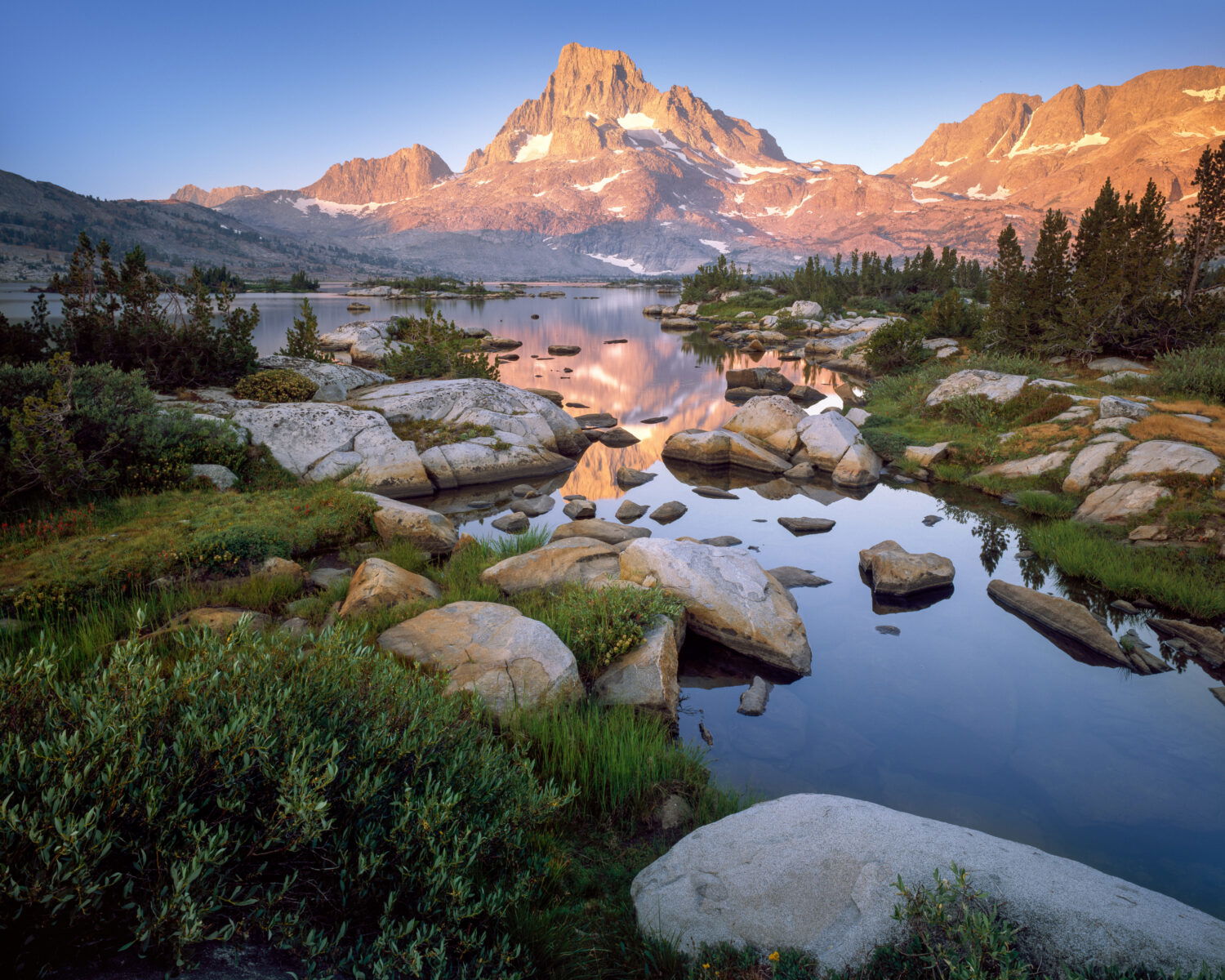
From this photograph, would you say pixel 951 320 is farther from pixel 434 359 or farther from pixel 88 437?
pixel 88 437

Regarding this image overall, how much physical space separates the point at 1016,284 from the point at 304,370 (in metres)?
32.3

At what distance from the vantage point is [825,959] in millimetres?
3520

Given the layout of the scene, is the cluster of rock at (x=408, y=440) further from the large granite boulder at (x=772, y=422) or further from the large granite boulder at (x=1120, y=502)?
the large granite boulder at (x=1120, y=502)

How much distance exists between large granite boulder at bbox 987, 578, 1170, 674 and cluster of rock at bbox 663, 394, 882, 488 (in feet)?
24.7

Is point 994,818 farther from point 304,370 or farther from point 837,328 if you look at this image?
point 837,328

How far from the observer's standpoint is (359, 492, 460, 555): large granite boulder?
12.9 m

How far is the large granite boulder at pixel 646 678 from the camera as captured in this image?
7.68 metres

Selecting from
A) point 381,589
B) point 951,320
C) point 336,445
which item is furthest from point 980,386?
point 381,589

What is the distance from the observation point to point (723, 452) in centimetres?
2103

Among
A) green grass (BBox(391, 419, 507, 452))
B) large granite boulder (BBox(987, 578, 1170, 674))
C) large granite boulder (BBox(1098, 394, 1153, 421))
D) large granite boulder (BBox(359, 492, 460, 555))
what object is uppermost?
large granite boulder (BBox(1098, 394, 1153, 421))

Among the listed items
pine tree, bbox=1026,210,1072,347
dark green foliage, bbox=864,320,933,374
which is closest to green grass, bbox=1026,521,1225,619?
pine tree, bbox=1026,210,1072,347

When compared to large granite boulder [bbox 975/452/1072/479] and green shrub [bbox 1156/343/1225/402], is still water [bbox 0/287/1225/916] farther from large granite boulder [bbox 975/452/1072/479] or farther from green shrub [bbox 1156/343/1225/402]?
green shrub [bbox 1156/343/1225/402]

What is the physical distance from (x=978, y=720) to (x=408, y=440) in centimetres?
1566

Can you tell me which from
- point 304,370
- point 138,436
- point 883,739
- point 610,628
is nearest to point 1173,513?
point 883,739
